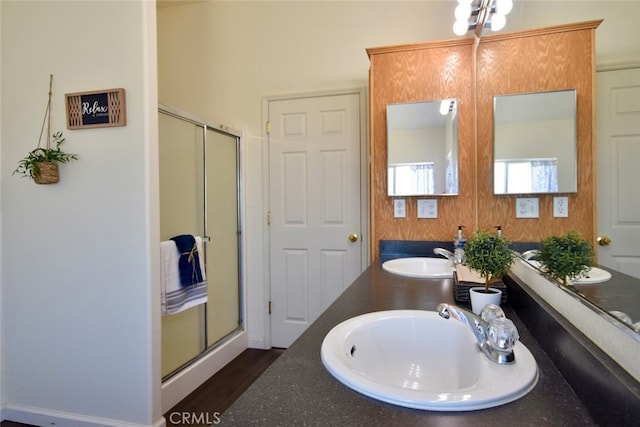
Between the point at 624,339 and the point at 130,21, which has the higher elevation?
the point at 130,21

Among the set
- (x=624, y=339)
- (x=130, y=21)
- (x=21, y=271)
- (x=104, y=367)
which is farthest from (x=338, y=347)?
(x=21, y=271)

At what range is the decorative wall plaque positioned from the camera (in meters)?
1.65

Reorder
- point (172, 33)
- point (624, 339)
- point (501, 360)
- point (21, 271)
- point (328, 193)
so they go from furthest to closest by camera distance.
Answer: point (172, 33) → point (328, 193) → point (21, 271) → point (501, 360) → point (624, 339)

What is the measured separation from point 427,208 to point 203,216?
1.51m

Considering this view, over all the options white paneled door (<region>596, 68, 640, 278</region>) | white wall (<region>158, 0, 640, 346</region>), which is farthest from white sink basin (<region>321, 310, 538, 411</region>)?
white wall (<region>158, 0, 640, 346</region>)

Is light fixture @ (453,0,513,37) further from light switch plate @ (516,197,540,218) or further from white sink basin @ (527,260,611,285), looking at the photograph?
white sink basin @ (527,260,611,285)

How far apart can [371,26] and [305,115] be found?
80 cm

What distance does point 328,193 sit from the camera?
259 centimetres

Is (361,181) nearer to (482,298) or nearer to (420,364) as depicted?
(482,298)

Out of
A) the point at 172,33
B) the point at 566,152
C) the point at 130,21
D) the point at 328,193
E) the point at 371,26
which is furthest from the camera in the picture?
the point at 172,33

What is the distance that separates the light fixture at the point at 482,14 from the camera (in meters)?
1.75

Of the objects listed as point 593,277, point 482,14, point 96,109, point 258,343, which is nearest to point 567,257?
point 593,277

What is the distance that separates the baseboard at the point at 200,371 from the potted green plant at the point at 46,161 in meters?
1.28

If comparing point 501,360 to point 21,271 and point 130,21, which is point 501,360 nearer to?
point 130,21
